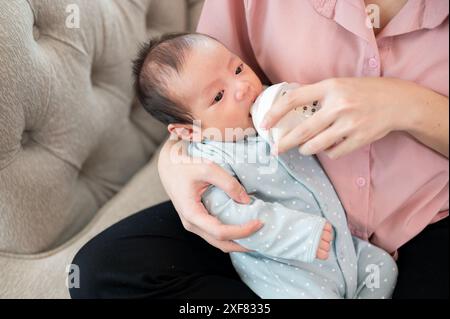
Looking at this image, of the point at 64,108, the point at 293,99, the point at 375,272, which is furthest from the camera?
the point at 64,108

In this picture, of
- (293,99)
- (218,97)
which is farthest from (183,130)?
(293,99)

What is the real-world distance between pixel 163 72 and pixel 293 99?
18cm

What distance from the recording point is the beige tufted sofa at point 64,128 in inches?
30.9

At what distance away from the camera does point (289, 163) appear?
74cm

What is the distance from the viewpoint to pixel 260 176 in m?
0.73

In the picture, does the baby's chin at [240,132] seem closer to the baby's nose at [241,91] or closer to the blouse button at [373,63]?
the baby's nose at [241,91]

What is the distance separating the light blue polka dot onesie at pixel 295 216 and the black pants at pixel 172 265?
0.04 metres

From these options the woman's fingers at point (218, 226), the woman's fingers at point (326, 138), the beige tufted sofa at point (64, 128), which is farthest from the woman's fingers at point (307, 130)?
the beige tufted sofa at point (64, 128)

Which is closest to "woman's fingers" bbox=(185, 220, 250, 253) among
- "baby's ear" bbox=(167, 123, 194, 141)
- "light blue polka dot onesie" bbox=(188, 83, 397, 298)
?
"light blue polka dot onesie" bbox=(188, 83, 397, 298)

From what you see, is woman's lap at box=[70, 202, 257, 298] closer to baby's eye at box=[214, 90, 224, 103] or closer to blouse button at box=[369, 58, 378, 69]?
baby's eye at box=[214, 90, 224, 103]

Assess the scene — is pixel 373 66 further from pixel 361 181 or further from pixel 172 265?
pixel 172 265

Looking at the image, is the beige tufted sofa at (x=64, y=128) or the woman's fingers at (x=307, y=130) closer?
the woman's fingers at (x=307, y=130)
